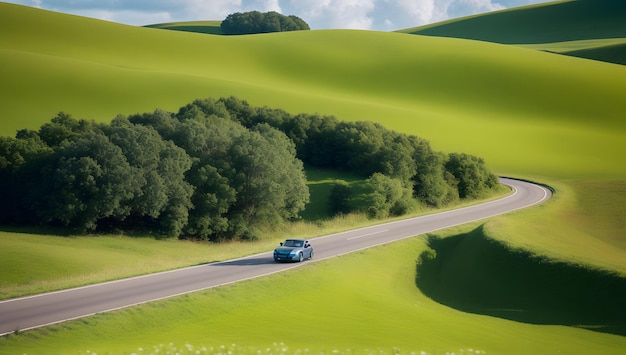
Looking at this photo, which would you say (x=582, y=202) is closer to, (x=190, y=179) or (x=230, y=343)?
(x=190, y=179)

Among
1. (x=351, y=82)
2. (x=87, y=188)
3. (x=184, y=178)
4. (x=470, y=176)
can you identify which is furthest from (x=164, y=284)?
(x=351, y=82)

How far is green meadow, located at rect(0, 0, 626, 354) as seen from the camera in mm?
22703

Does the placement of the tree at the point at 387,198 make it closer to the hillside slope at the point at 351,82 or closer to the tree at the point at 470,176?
the tree at the point at 470,176

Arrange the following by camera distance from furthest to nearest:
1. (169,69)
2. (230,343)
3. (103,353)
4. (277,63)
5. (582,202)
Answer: (277,63) → (169,69) → (582,202) → (230,343) → (103,353)

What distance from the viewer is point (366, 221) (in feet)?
180

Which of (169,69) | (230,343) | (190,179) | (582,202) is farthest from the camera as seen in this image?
(169,69)

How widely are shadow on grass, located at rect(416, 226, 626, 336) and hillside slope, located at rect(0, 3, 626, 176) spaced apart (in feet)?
175

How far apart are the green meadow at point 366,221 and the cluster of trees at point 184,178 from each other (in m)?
2.65

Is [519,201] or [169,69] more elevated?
[169,69]

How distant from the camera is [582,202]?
202 ft

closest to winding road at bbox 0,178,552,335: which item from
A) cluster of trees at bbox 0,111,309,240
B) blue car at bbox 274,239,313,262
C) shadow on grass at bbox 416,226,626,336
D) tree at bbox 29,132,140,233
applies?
blue car at bbox 274,239,313,262

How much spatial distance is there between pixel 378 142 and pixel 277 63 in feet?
215

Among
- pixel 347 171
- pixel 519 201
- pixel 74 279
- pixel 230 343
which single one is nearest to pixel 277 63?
pixel 347 171

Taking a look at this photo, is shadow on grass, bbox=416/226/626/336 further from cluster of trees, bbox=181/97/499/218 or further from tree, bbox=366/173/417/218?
cluster of trees, bbox=181/97/499/218
